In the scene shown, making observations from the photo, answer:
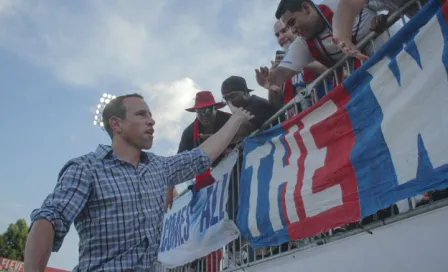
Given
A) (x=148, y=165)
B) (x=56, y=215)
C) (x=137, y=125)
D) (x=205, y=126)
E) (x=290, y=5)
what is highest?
(x=290, y=5)

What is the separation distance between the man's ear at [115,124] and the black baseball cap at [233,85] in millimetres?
2046

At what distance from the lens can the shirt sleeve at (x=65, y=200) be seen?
201 centimetres

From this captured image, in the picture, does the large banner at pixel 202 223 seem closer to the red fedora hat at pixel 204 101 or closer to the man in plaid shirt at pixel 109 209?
the red fedora hat at pixel 204 101

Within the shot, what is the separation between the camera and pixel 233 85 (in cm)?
464

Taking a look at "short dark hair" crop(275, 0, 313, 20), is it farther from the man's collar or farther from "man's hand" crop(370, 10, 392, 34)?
the man's collar

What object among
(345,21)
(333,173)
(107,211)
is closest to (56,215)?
(107,211)

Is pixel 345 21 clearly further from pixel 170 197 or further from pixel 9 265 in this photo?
pixel 9 265

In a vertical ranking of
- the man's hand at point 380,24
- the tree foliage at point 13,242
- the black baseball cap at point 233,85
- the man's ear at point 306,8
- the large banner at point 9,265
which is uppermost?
the tree foliage at point 13,242

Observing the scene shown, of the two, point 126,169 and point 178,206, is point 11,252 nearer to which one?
point 178,206

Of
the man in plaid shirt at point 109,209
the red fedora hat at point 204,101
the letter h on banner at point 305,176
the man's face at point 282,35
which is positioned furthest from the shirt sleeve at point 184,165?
the man's face at point 282,35

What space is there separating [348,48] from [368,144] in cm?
72

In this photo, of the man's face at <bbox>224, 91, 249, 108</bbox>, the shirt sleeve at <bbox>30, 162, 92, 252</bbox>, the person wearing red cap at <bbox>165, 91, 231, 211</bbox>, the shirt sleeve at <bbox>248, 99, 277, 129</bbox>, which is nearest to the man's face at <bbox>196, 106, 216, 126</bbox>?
the person wearing red cap at <bbox>165, 91, 231, 211</bbox>

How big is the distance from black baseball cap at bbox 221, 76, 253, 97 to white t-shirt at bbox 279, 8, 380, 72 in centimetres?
111

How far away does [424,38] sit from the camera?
2.19m
